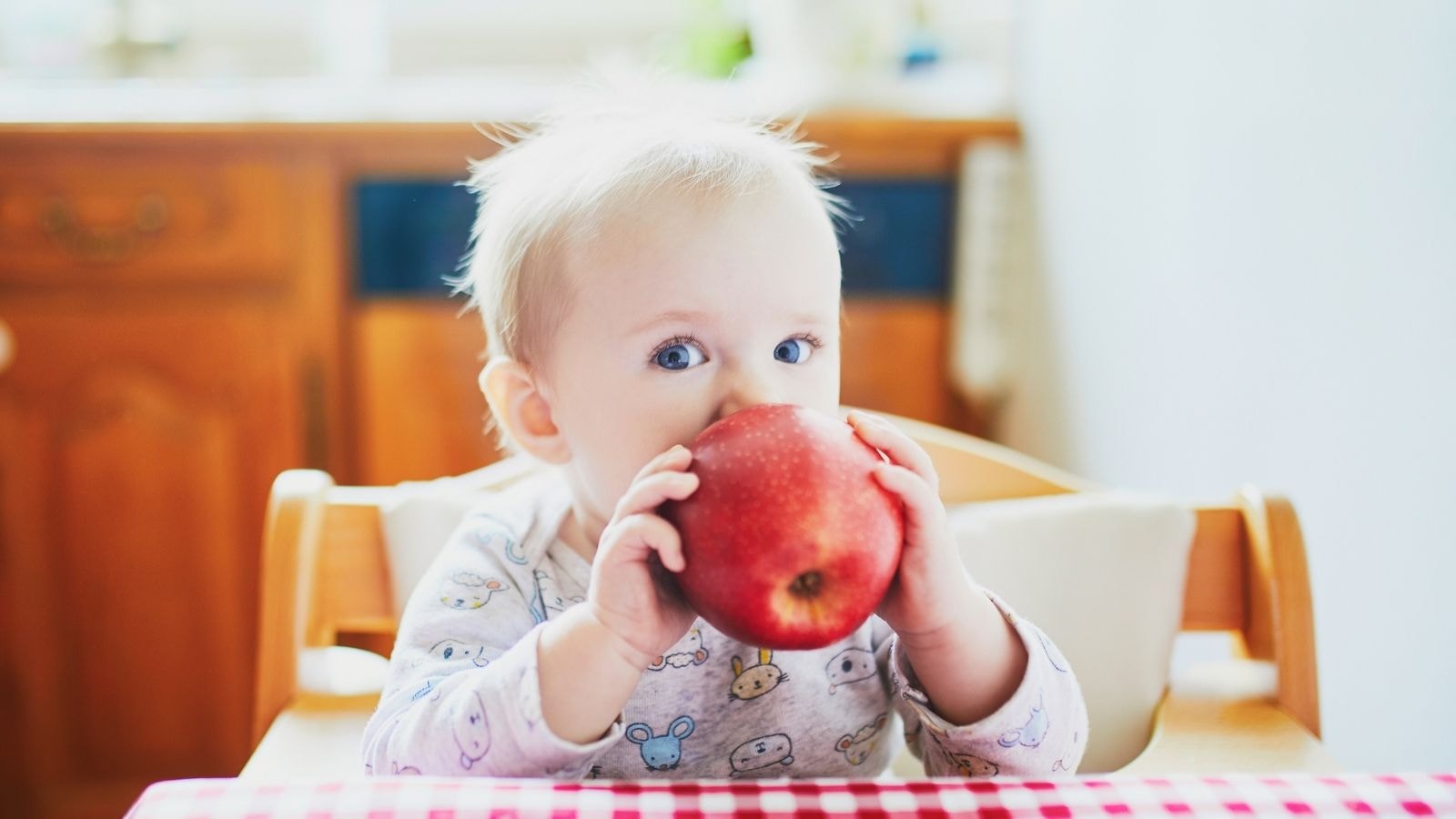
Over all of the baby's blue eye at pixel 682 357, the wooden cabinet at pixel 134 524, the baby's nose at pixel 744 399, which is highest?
the baby's blue eye at pixel 682 357

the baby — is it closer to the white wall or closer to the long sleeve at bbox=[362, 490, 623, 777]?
the long sleeve at bbox=[362, 490, 623, 777]

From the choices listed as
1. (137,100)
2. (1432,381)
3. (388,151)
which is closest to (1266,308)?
(1432,381)

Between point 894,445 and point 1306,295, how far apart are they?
0.61 metres

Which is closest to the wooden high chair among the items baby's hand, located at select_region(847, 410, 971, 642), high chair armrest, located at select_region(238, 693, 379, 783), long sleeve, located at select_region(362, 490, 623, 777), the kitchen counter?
high chair armrest, located at select_region(238, 693, 379, 783)

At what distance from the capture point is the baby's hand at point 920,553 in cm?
54

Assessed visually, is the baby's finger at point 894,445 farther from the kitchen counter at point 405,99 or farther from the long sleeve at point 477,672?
the kitchen counter at point 405,99

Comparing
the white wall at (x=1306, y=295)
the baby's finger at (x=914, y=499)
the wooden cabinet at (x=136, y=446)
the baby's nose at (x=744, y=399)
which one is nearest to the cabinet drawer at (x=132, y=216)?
the wooden cabinet at (x=136, y=446)

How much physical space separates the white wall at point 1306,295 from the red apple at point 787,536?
53cm

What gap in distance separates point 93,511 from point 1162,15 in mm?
1535

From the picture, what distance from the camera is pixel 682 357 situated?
2.03 ft

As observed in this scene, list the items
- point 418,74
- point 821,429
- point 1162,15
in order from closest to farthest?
point 821,429 → point 1162,15 → point 418,74

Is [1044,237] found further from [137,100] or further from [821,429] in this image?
[137,100]

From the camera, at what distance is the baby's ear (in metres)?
0.72

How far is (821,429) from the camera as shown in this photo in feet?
1.70
